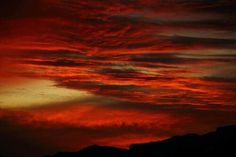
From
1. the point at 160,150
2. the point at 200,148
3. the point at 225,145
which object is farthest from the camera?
the point at 160,150

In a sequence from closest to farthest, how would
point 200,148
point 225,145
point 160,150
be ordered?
point 225,145 < point 200,148 < point 160,150

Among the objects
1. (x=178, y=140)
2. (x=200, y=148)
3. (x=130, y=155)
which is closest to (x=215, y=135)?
(x=200, y=148)

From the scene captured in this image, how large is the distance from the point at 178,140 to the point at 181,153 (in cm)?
1861

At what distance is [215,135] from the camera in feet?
567

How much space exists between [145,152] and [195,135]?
16.2m

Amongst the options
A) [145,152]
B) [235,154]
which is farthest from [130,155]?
[235,154]

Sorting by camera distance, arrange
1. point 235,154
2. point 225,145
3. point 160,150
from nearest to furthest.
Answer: point 235,154, point 225,145, point 160,150

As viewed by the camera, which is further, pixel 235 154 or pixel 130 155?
pixel 130 155

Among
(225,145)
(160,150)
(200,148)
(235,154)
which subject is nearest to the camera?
(235,154)

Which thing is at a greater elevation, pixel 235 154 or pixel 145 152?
pixel 145 152

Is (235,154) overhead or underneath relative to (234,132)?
underneath

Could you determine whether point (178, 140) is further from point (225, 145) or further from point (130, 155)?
point (225, 145)

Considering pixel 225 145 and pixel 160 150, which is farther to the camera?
pixel 160 150

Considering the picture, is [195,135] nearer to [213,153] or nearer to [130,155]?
[130,155]
